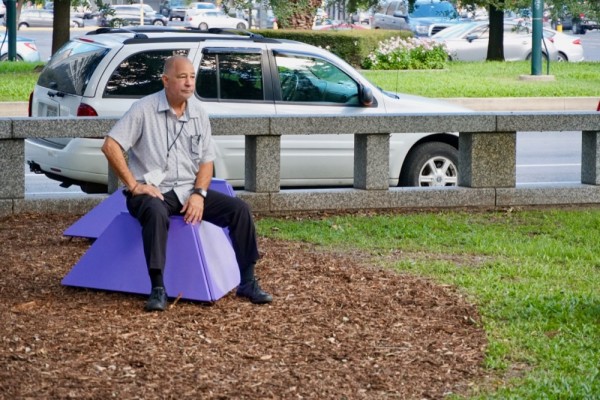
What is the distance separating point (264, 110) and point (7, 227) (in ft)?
9.15

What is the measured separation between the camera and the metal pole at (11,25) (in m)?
26.8

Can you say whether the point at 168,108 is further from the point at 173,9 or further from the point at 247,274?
the point at 173,9

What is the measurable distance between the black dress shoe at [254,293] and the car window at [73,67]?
4358 mm

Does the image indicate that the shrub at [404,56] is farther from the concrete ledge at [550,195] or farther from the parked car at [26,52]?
the concrete ledge at [550,195]

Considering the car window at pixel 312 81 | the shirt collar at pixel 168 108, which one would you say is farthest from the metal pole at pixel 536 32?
the shirt collar at pixel 168 108

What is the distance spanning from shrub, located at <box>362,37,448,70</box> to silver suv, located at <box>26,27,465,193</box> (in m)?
15.0

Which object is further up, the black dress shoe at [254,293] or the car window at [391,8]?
the car window at [391,8]

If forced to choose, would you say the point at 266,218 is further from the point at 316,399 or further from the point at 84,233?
the point at 316,399

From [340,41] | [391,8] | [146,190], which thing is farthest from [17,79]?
[391,8]

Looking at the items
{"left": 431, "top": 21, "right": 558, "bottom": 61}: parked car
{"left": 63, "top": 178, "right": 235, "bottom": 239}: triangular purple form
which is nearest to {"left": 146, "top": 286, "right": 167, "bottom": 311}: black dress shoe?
{"left": 63, "top": 178, "right": 235, "bottom": 239}: triangular purple form

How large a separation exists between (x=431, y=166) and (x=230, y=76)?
2.15 m

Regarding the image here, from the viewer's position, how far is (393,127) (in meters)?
10.6

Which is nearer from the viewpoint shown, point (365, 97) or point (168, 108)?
point (168, 108)

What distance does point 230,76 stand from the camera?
11227 millimetres
